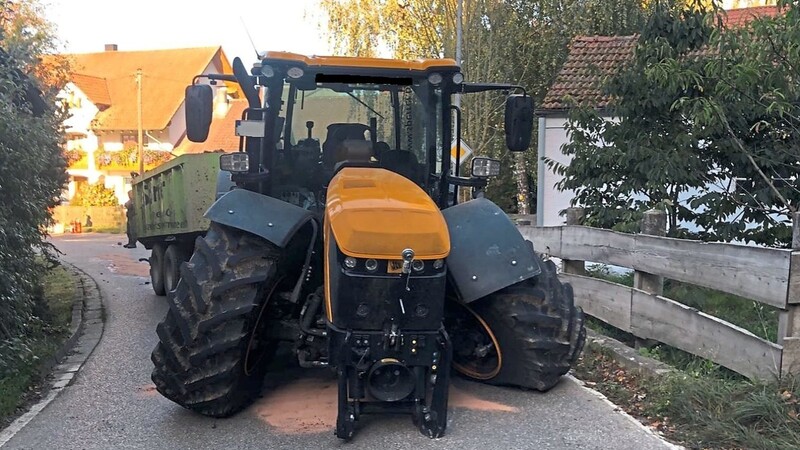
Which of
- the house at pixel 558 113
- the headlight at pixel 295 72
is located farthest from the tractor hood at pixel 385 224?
the house at pixel 558 113

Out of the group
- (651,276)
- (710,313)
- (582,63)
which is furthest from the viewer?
(582,63)

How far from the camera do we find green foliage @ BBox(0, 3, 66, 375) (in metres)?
6.65

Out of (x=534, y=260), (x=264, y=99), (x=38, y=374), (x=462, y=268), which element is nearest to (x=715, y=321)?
(x=534, y=260)

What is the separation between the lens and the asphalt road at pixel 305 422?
4711 millimetres

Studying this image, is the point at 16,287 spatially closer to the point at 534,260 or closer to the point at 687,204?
the point at 534,260

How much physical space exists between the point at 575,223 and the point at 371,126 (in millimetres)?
3374

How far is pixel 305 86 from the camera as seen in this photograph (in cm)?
588

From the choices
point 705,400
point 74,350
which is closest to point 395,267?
point 705,400

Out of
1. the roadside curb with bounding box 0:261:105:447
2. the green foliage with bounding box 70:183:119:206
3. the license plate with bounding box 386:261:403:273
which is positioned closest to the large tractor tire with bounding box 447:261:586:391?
the license plate with bounding box 386:261:403:273

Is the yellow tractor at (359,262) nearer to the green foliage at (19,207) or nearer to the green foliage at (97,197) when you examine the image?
the green foliage at (19,207)

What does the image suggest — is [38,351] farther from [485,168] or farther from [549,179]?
[549,179]

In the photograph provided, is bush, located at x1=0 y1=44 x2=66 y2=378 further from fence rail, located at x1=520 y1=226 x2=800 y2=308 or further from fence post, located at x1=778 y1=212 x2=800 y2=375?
fence post, located at x1=778 y1=212 x2=800 y2=375

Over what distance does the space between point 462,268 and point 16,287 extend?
14.2 ft

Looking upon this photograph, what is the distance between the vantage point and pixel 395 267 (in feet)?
14.6
